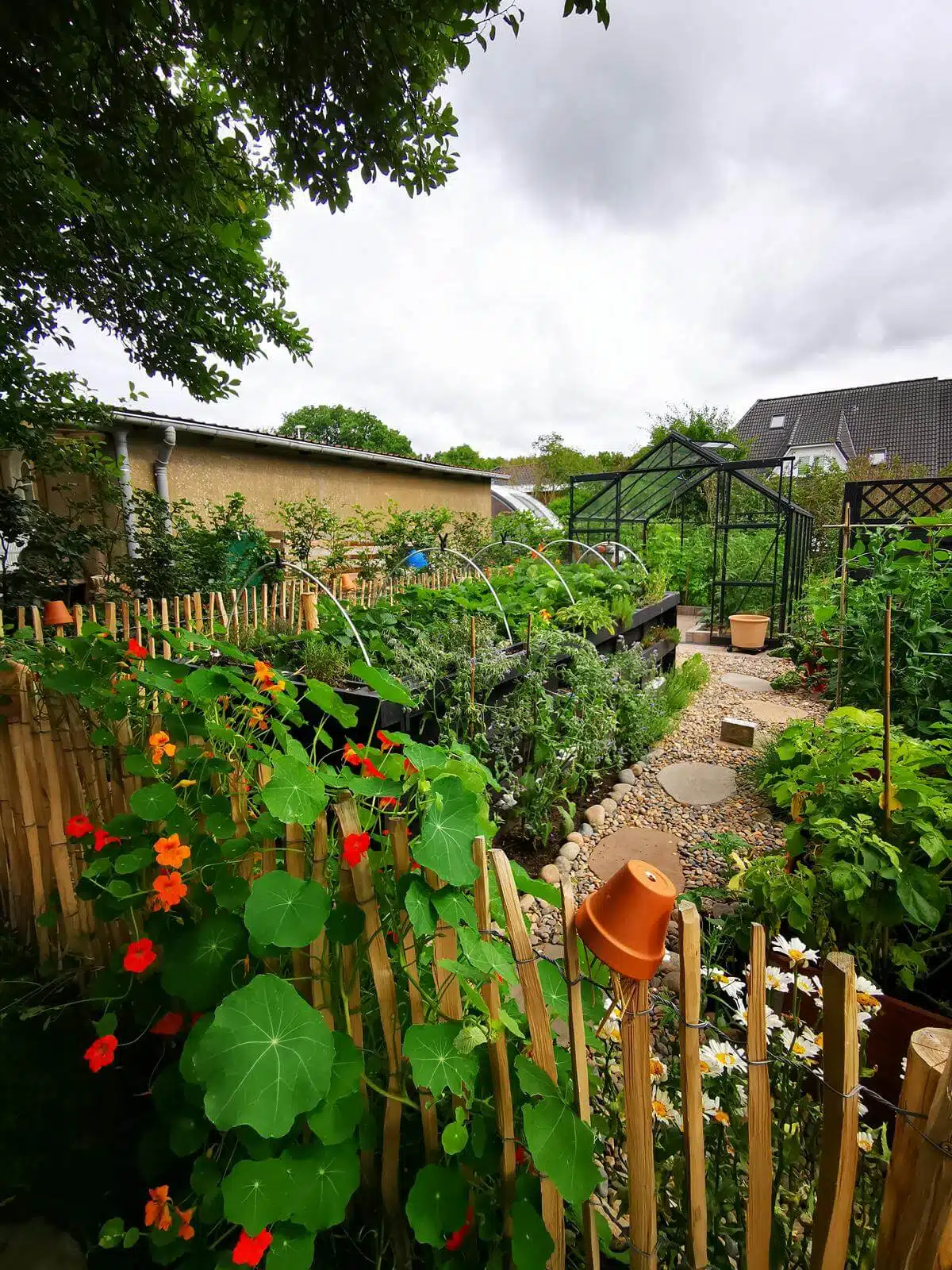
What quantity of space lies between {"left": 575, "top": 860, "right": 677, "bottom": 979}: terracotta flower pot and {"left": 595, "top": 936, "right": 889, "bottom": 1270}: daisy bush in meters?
0.16

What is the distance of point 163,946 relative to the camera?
105cm

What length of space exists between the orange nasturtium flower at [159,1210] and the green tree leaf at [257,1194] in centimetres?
20

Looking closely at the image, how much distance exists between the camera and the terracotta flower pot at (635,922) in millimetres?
755

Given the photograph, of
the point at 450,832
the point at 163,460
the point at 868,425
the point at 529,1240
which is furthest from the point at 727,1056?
the point at 868,425

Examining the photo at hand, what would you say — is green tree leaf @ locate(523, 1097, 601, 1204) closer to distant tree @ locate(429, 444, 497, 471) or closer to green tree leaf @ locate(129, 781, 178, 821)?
green tree leaf @ locate(129, 781, 178, 821)

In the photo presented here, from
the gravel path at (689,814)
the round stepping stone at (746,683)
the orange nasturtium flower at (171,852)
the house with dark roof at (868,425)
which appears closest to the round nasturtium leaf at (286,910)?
the orange nasturtium flower at (171,852)

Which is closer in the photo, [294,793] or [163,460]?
[294,793]

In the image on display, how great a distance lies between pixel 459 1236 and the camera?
3.05ft

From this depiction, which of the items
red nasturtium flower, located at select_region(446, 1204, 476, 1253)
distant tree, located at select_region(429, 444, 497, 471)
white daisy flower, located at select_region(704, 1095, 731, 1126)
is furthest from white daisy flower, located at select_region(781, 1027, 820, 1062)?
distant tree, located at select_region(429, 444, 497, 471)

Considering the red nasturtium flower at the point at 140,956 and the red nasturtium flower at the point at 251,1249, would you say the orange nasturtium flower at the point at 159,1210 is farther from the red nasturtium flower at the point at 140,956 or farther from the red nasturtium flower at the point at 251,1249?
the red nasturtium flower at the point at 140,956

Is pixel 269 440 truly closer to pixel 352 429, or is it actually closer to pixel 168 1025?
pixel 168 1025

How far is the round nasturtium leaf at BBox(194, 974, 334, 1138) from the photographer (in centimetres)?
75

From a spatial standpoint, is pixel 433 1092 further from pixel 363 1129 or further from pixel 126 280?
pixel 126 280

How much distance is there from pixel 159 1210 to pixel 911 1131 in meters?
1.11
